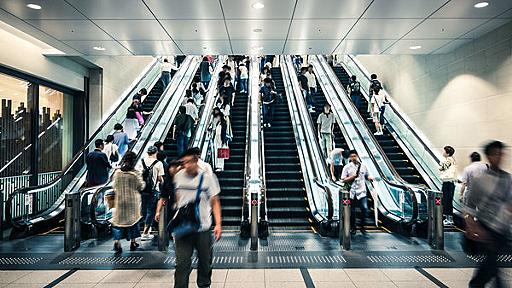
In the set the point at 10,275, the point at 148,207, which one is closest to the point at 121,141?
the point at 148,207

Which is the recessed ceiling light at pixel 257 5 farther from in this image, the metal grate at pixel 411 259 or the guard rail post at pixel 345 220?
the metal grate at pixel 411 259

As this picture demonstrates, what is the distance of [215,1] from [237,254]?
392cm

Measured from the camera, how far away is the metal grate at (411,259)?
539 centimetres

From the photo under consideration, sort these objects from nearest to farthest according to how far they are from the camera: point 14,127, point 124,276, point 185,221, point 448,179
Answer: point 185,221, point 124,276, point 448,179, point 14,127

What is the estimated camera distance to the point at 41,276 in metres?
4.80

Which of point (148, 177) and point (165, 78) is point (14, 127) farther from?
point (165, 78)

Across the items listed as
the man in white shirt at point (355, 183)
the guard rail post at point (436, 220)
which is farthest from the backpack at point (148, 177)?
the guard rail post at point (436, 220)

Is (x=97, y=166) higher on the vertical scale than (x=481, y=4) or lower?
lower

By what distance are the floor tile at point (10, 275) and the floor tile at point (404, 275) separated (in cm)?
Answer: 454

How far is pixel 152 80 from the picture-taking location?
15.0 m

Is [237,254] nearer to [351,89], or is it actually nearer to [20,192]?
[20,192]

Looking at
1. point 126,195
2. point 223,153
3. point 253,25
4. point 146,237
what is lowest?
point 146,237

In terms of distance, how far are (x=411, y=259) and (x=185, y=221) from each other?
140 inches

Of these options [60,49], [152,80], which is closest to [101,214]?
[60,49]
